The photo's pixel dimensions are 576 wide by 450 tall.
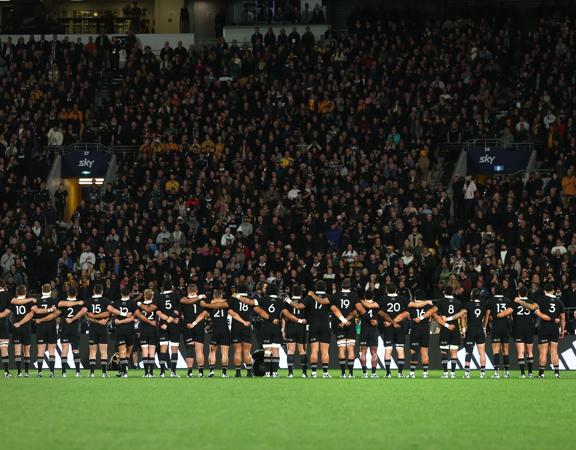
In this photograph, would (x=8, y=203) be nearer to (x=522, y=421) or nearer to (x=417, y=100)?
(x=417, y=100)

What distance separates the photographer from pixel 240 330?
30453 millimetres

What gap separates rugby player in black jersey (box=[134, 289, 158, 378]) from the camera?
30328mm

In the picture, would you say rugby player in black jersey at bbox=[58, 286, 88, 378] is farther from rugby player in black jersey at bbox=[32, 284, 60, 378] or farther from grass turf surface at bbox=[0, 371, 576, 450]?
grass turf surface at bbox=[0, 371, 576, 450]

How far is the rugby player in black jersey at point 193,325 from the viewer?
30672 millimetres

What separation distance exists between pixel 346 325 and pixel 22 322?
7.91 m

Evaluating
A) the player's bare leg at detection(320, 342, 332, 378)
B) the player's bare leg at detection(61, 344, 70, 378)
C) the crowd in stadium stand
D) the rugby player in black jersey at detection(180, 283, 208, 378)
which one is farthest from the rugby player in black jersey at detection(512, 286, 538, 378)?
the player's bare leg at detection(61, 344, 70, 378)

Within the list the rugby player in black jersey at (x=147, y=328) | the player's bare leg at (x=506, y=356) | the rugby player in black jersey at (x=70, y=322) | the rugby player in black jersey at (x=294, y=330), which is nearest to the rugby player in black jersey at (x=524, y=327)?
the player's bare leg at (x=506, y=356)

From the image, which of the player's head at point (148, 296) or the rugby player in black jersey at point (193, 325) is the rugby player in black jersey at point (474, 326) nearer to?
the rugby player in black jersey at point (193, 325)

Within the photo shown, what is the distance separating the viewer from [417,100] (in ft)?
154

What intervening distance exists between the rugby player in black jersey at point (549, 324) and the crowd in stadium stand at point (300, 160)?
215cm

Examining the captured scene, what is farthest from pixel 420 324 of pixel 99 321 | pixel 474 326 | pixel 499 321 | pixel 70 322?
pixel 70 322

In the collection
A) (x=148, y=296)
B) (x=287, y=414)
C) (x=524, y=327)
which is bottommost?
(x=287, y=414)

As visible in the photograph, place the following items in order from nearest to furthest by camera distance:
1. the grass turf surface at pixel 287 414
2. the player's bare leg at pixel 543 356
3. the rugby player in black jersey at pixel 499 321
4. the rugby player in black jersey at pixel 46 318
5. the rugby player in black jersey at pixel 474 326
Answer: the grass turf surface at pixel 287 414, the player's bare leg at pixel 543 356, the rugby player in black jersey at pixel 474 326, the rugby player in black jersey at pixel 499 321, the rugby player in black jersey at pixel 46 318

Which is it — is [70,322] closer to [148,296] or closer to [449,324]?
[148,296]
